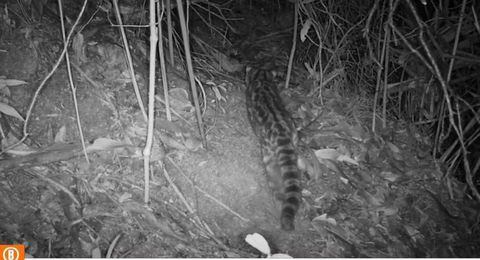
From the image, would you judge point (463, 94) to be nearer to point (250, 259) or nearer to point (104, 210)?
point (250, 259)

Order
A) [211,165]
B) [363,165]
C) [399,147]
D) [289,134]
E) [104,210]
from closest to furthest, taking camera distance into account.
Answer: [104,210] < [211,165] < [289,134] < [363,165] < [399,147]

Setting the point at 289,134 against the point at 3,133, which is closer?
the point at 3,133

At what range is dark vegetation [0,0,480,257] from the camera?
2258 mm

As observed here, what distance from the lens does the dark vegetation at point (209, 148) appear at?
88.9 inches

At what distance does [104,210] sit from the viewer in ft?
7.50

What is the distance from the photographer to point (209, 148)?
9.98 ft

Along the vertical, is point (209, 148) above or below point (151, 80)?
below

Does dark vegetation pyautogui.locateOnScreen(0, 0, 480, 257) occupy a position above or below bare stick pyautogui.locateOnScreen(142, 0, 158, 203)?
below

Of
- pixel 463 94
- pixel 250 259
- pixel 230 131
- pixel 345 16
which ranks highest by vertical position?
pixel 345 16

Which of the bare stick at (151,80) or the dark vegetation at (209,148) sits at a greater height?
the bare stick at (151,80)

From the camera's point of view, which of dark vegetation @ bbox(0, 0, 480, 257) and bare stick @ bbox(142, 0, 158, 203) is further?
dark vegetation @ bbox(0, 0, 480, 257)

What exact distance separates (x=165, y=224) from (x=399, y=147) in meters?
2.67

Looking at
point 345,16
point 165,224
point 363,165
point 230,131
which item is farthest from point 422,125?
point 165,224

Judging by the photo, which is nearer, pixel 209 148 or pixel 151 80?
pixel 151 80
